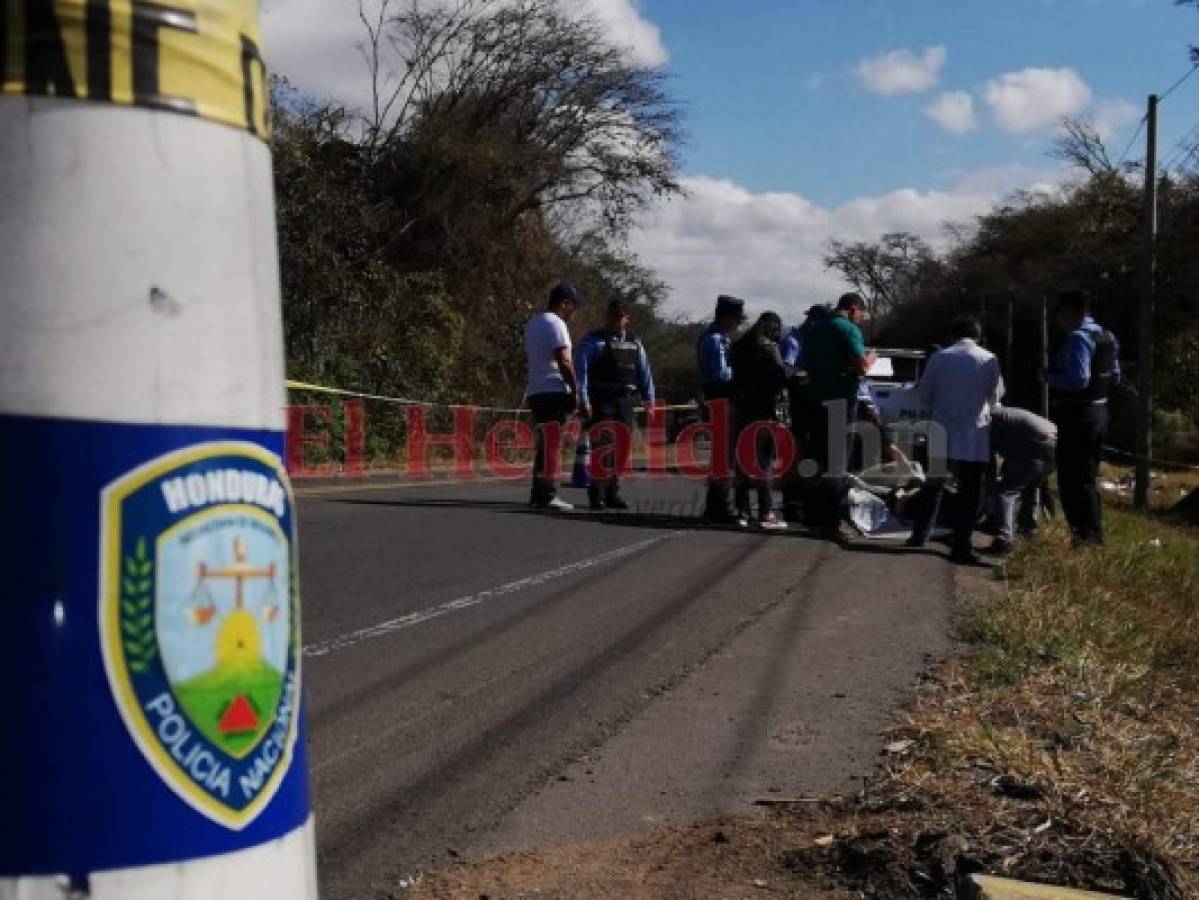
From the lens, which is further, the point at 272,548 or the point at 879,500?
the point at 879,500

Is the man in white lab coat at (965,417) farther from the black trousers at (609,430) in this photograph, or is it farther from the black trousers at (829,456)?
the black trousers at (609,430)

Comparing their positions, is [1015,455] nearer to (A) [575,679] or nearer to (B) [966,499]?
(B) [966,499]

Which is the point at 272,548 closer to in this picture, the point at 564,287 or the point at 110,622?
the point at 110,622

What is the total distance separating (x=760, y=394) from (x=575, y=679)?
21.5 feet

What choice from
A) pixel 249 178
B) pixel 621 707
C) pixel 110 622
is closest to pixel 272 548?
pixel 110 622

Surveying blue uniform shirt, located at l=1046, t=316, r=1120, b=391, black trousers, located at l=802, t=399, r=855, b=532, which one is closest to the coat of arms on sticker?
blue uniform shirt, located at l=1046, t=316, r=1120, b=391

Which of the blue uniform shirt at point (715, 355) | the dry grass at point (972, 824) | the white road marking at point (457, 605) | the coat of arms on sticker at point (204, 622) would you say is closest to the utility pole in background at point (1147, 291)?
the blue uniform shirt at point (715, 355)

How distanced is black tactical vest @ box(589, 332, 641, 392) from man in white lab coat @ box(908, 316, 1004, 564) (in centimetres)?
346

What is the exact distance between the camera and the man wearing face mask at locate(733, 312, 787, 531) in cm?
1194

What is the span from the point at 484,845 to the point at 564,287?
31.1 ft

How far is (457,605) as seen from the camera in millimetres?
7539

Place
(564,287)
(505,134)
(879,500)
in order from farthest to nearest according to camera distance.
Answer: (505,134)
(564,287)
(879,500)

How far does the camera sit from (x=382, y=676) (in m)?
5.75

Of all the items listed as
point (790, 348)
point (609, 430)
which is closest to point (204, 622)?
point (609, 430)
